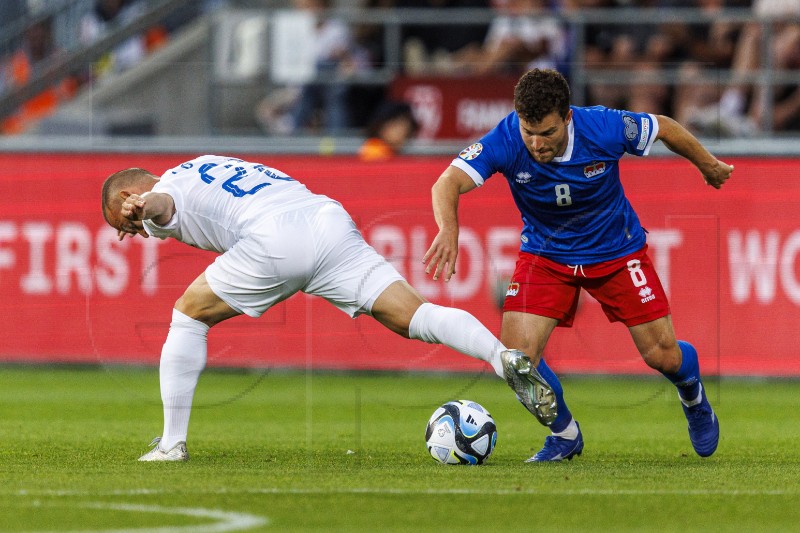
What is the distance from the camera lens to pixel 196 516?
5285 mm

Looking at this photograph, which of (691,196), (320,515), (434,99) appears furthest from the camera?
(434,99)

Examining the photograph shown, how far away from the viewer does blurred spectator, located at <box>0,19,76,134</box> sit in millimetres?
17719

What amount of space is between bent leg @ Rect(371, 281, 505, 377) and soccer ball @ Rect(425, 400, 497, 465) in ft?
1.63

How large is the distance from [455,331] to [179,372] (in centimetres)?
143

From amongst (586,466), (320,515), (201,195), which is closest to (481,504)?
(320,515)

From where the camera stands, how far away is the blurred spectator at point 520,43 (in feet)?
50.9

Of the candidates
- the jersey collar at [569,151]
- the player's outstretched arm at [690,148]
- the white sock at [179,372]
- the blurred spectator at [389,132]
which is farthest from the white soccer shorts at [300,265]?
the blurred spectator at [389,132]

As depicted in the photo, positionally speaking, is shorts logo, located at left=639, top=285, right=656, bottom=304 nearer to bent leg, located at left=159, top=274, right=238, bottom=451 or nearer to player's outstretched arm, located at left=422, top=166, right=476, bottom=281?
player's outstretched arm, located at left=422, top=166, right=476, bottom=281

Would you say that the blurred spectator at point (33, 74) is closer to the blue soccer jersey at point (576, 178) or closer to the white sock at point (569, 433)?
the blue soccer jersey at point (576, 178)

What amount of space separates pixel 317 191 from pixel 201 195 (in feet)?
18.4

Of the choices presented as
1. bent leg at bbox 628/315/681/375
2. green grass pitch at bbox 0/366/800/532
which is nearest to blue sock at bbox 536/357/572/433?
green grass pitch at bbox 0/366/800/532

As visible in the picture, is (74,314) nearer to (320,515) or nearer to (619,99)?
(619,99)

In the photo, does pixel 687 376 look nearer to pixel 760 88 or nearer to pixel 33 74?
pixel 760 88

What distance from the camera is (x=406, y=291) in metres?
7.04
